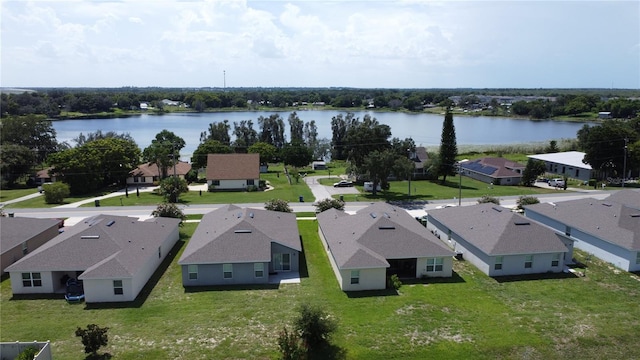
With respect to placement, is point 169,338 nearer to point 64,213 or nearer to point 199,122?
point 64,213

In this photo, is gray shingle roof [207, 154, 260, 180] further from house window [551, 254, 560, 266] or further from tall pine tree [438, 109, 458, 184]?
house window [551, 254, 560, 266]

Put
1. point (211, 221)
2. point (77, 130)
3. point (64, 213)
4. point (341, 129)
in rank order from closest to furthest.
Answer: point (211, 221) → point (64, 213) → point (341, 129) → point (77, 130)

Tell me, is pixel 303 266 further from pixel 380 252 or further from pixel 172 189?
pixel 172 189

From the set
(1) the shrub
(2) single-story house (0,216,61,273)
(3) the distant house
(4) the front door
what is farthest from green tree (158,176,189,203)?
(1) the shrub

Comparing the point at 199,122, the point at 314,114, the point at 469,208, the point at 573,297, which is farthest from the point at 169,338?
the point at 314,114

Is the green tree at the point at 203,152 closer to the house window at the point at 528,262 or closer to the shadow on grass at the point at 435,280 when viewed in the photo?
the shadow on grass at the point at 435,280
